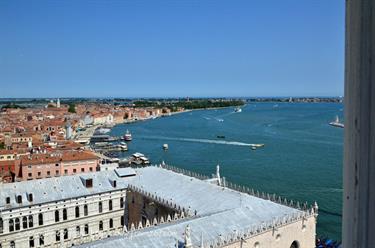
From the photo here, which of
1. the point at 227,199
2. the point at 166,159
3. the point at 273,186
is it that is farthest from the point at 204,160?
the point at 227,199

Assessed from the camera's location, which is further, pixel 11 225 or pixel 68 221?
pixel 68 221

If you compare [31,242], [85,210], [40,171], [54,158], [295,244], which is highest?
[54,158]

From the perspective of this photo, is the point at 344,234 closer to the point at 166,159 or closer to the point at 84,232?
the point at 84,232

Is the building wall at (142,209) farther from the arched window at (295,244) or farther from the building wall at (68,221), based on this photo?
the arched window at (295,244)

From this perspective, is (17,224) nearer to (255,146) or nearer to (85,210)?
(85,210)

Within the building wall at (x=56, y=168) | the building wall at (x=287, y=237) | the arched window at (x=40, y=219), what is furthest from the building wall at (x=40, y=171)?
the building wall at (x=287, y=237)

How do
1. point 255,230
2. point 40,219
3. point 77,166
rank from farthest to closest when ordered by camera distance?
point 77,166 → point 40,219 → point 255,230

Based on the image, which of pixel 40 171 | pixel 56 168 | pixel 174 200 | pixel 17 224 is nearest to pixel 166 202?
pixel 174 200

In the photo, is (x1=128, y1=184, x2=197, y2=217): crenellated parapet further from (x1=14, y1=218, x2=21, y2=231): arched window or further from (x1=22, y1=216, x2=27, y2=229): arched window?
(x1=14, y1=218, x2=21, y2=231): arched window
